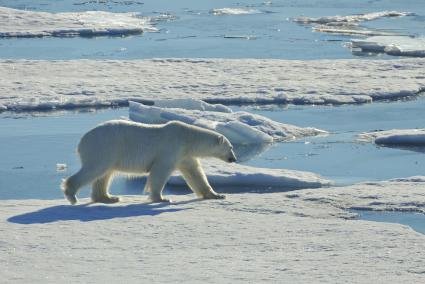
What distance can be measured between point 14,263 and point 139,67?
10.7 metres

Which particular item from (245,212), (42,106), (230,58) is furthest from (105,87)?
(245,212)

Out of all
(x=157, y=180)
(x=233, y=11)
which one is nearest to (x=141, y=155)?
(x=157, y=180)

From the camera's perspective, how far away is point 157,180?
24.5ft

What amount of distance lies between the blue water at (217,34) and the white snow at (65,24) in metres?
0.32

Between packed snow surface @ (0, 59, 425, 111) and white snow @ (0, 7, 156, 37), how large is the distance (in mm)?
4254

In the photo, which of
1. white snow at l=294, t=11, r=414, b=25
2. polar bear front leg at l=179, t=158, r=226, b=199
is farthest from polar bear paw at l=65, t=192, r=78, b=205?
white snow at l=294, t=11, r=414, b=25

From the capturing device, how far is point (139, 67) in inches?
628

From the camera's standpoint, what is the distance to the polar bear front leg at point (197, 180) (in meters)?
7.71

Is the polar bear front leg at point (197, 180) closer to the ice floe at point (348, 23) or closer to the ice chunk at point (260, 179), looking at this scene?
the ice chunk at point (260, 179)

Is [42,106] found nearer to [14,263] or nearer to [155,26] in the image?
[14,263]

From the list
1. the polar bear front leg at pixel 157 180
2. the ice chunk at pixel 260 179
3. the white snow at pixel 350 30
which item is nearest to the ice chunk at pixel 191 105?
the ice chunk at pixel 260 179

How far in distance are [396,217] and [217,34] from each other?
44.6ft

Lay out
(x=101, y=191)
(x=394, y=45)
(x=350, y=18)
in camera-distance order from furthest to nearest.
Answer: (x=350, y=18)
(x=394, y=45)
(x=101, y=191)

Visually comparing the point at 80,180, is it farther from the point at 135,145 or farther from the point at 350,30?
the point at 350,30
